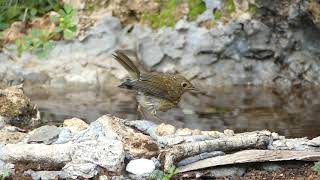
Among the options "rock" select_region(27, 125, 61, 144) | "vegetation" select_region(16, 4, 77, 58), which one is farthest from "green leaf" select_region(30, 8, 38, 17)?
"rock" select_region(27, 125, 61, 144)

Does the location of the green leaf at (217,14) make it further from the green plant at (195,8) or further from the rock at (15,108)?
the rock at (15,108)

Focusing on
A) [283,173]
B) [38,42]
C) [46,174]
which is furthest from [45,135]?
[38,42]

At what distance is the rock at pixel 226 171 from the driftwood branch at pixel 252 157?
0.21 feet

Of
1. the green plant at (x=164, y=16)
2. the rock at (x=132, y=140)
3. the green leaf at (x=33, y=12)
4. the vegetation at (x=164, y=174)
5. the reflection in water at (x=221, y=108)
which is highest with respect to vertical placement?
the green plant at (x=164, y=16)

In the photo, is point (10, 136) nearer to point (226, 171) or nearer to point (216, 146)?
point (216, 146)

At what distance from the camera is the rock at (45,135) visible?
632cm

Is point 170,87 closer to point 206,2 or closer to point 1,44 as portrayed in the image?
point 206,2

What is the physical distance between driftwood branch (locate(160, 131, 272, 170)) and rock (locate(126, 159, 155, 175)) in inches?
4.4

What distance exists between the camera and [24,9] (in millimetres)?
12336

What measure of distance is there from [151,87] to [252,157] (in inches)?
106

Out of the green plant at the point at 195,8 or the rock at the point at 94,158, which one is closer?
the rock at the point at 94,158

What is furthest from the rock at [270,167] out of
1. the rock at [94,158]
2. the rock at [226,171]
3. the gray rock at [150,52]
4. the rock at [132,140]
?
the gray rock at [150,52]

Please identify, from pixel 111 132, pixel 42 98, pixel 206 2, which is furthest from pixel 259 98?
pixel 111 132

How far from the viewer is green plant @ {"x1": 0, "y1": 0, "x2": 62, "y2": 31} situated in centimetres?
1204
